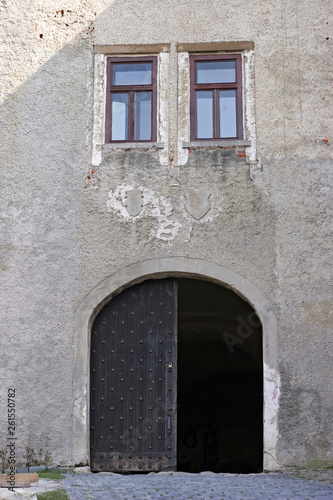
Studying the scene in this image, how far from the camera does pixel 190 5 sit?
8.55m

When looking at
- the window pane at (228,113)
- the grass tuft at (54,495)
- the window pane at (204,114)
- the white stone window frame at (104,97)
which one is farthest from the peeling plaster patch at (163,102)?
the grass tuft at (54,495)

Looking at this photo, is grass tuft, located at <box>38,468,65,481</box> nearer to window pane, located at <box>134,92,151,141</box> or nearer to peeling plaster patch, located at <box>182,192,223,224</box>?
peeling plaster patch, located at <box>182,192,223,224</box>

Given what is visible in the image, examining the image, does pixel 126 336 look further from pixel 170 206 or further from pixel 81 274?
pixel 170 206

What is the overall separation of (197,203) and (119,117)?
1.43 m

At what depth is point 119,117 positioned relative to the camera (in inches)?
332

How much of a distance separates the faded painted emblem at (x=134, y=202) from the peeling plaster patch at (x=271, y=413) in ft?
7.22

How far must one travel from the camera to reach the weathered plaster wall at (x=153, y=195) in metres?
7.65

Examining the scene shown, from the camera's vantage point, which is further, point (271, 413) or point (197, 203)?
point (197, 203)

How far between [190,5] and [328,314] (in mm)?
3981

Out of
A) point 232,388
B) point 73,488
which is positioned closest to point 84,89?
point 73,488

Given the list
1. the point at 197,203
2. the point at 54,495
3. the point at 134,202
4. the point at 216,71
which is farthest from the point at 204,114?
the point at 54,495

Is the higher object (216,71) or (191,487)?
(216,71)

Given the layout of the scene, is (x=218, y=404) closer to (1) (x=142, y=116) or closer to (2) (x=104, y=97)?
(1) (x=142, y=116)

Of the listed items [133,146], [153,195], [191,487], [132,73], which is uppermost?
[132,73]
